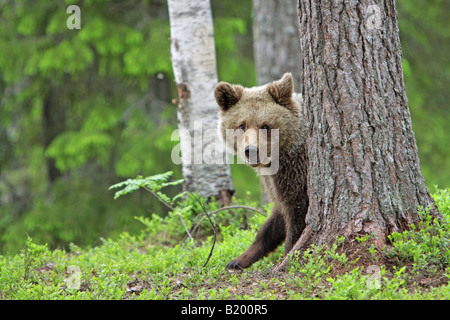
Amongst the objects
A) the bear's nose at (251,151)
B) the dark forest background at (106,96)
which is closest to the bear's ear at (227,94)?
the bear's nose at (251,151)

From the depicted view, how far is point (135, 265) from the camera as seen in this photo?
5.11 metres

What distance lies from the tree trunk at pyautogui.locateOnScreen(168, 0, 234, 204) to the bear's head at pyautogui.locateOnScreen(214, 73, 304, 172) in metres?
1.61

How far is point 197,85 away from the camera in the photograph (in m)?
7.10

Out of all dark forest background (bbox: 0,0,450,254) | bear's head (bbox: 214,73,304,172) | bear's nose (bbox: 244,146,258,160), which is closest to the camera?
bear's nose (bbox: 244,146,258,160)

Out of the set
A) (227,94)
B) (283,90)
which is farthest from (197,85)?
(283,90)

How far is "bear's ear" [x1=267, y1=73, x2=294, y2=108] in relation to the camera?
205 inches

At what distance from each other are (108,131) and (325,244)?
7.48 metres

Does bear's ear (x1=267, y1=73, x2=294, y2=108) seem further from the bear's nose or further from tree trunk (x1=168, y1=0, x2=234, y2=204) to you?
tree trunk (x1=168, y1=0, x2=234, y2=204)

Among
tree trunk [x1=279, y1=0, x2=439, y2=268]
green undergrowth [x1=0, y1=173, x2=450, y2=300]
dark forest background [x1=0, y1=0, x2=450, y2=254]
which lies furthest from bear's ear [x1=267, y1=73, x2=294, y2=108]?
dark forest background [x1=0, y1=0, x2=450, y2=254]

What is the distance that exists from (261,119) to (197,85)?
2.15 meters

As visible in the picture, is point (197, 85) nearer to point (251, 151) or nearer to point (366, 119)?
point (251, 151)

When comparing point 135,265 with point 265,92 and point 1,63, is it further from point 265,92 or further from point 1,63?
point 1,63
